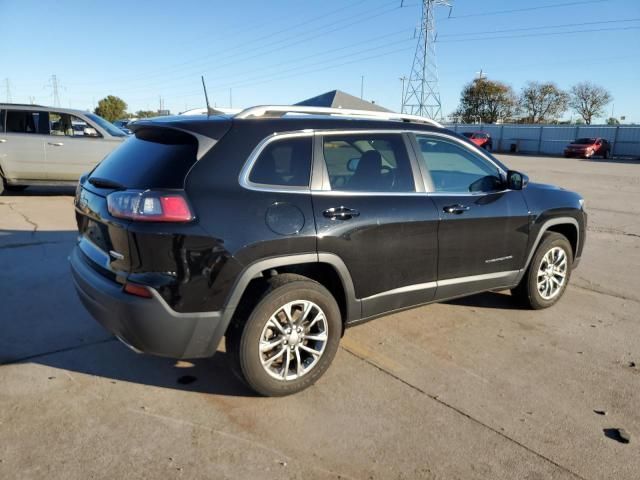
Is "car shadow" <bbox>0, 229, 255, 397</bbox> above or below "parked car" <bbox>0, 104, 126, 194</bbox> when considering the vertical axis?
below

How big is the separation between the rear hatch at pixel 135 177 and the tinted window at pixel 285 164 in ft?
0.99

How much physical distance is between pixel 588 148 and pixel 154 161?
39.5m

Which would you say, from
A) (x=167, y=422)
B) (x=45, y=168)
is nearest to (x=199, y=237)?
(x=167, y=422)

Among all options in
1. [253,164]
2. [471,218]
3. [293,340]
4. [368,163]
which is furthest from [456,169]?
[293,340]

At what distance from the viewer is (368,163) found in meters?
3.82

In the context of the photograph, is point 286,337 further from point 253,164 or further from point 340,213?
point 253,164

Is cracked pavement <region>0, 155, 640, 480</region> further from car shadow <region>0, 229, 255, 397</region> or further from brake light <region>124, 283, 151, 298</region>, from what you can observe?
brake light <region>124, 283, 151, 298</region>

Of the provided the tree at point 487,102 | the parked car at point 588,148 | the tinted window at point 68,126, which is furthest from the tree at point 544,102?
the tinted window at point 68,126

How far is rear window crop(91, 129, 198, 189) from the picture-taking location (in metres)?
2.99

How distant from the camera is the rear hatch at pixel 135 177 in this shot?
116 inches

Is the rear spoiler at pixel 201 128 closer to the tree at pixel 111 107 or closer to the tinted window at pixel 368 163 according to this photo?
the tinted window at pixel 368 163

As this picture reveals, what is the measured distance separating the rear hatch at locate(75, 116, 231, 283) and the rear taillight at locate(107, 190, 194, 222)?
35 millimetres

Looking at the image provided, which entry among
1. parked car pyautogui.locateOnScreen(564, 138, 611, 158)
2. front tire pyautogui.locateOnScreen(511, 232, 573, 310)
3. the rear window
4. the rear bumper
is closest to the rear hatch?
the rear window

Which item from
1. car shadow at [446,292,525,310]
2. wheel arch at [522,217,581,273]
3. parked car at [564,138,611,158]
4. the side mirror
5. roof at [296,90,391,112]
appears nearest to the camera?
the side mirror
